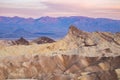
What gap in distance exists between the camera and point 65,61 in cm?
1389

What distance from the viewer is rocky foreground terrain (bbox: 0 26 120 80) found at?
12945 mm

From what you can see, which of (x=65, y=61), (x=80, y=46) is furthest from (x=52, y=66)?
(x=80, y=46)

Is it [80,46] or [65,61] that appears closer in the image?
[65,61]

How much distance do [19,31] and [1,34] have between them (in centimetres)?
637

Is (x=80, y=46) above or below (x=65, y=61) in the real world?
above

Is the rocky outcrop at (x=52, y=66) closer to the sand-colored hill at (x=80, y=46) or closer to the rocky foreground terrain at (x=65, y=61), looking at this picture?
the rocky foreground terrain at (x=65, y=61)

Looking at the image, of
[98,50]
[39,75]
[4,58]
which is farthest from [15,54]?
[98,50]

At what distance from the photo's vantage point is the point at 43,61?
1405 cm

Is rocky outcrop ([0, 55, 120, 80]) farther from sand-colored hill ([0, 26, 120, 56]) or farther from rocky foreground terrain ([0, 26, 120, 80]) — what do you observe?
sand-colored hill ([0, 26, 120, 56])

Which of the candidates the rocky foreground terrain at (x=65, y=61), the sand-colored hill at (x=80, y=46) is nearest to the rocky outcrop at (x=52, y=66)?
the rocky foreground terrain at (x=65, y=61)

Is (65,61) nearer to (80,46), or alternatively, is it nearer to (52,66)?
(52,66)

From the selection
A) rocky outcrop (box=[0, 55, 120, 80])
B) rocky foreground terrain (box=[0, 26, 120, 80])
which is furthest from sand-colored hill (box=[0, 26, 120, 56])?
rocky outcrop (box=[0, 55, 120, 80])

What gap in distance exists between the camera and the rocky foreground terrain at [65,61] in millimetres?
12945

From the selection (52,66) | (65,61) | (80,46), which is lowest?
(52,66)
